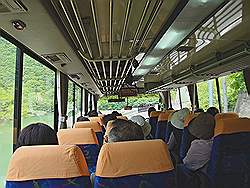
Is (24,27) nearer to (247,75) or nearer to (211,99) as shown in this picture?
(247,75)

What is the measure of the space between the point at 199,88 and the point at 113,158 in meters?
8.18

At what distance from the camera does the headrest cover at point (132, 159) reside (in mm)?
1725

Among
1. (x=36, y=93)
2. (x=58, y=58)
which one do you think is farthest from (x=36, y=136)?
(x=36, y=93)

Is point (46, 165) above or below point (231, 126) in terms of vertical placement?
below

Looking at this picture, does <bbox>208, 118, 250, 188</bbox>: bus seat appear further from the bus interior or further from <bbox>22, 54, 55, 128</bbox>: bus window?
<bbox>22, 54, 55, 128</bbox>: bus window

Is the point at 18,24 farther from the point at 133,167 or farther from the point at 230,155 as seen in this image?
the point at 230,155

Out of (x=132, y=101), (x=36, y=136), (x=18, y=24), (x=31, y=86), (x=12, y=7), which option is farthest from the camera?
(x=132, y=101)

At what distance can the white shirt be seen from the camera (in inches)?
124

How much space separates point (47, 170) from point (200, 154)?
6.43ft

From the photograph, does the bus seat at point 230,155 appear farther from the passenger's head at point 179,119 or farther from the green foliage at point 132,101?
the green foliage at point 132,101

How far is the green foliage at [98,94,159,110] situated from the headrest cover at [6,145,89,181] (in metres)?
12.8

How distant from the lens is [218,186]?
2.92m

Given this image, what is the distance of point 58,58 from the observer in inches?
180

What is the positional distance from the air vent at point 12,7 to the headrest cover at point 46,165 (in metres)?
1.11
